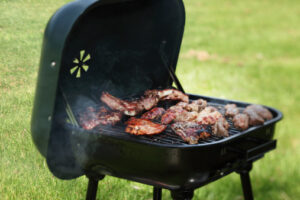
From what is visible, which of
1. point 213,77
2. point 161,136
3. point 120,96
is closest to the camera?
point 161,136

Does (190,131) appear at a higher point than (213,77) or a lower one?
higher

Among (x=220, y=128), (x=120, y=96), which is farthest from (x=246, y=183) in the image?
(x=120, y=96)

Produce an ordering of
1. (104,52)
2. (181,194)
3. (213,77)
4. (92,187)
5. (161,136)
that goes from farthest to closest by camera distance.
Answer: (213,77), (104,52), (92,187), (161,136), (181,194)

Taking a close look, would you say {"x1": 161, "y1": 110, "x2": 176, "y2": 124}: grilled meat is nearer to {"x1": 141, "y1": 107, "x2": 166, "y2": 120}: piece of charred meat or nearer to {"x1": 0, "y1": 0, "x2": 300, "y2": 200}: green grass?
{"x1": 141, "y1": 107, "x2": 166, "y2": 120}: piece of charred meat

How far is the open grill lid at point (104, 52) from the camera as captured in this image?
1997 mm

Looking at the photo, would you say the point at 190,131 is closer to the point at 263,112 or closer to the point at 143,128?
the point at 143,128

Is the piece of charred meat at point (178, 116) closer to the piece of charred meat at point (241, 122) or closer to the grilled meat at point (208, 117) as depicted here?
the grilled meat at point (208, 117)

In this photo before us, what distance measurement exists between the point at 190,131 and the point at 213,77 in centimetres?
366

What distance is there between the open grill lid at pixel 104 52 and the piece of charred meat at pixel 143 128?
1.20 ft

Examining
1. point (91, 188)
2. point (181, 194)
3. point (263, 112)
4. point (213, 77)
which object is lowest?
point (213, 77)

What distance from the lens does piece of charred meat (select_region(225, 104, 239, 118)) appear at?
2451 mm

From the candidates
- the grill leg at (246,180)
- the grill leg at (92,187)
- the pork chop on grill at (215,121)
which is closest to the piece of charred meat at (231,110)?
the pork chop on grill at (215,121)

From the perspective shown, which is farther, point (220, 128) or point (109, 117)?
point (109, 117)

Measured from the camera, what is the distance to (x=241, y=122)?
226 centimetres
